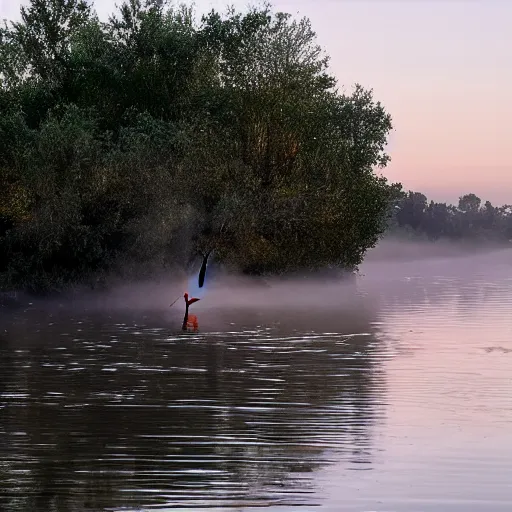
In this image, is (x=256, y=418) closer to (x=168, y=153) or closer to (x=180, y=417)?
(x=180, y=417)

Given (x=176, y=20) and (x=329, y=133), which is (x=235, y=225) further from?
(x=176, y=20)

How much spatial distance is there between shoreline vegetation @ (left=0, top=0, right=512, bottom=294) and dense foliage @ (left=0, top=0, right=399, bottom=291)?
0.29 ft

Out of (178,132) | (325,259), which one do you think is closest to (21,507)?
(178,132)

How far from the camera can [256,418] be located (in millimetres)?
16875

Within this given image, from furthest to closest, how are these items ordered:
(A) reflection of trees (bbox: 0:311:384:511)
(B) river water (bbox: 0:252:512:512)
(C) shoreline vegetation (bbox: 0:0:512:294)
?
1. (C) shoreline vegetation (bbox: 0:0:512:294)
2. (A) reflection of trees (bbox: 0:311:384:511)
3. (B) river water (bbox: 0:252:512:512)

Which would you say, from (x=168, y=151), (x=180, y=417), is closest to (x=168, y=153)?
(x=168, y=151)

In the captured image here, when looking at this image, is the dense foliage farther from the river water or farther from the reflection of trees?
the reflection of trees

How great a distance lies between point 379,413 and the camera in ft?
56.9

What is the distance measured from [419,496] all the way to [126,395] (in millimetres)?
9187

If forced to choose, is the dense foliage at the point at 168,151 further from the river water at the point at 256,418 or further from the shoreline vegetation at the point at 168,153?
the river water at the point at 256,418

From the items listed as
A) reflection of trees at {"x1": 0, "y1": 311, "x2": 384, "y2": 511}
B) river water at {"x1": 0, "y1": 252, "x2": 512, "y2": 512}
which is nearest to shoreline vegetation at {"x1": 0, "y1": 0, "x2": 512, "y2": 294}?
river water at {"x1": 0, "y1": 252, "x2": 512, "y2": 512}

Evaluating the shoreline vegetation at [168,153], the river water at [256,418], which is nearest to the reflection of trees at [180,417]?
the river water at [256,418]

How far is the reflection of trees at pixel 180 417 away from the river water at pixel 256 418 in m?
0.03

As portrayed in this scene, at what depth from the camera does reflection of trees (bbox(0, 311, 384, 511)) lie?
12.0 meters
